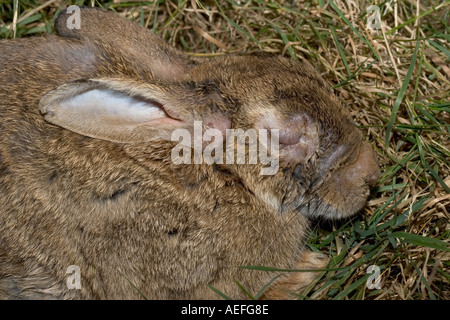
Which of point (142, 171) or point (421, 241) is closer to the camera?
point (142, 171)

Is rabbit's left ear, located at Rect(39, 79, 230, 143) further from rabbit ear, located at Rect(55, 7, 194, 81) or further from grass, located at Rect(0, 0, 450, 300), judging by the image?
grass, located at Rect(0, 0, 450, 300)

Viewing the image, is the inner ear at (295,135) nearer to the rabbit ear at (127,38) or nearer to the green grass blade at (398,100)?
the rabbit ear at (127,38)

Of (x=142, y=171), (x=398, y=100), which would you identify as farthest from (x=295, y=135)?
(x=398, y=100)

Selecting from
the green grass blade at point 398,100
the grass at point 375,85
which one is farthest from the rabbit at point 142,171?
the green grass blade at point 398,100

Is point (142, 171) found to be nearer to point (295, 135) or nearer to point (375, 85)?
point (295, 135)

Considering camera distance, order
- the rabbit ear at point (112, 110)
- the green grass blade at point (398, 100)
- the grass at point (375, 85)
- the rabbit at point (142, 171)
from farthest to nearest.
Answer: the green grass blade at point (398, 100) < the grass at point (375, 85) < the rabbit at point (142, 171) < the rabbit ear at point (112, 110)

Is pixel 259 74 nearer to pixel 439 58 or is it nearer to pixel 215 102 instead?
pixel 215 102
